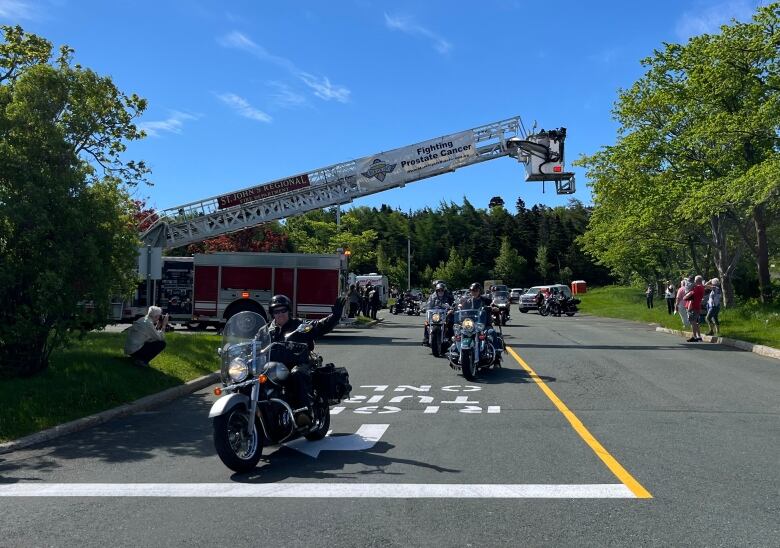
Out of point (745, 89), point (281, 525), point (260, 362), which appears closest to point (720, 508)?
point (281, 525)

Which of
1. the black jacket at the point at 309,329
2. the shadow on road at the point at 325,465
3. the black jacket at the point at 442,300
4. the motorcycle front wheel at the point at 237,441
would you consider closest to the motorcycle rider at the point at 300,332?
the black jacket at the point at 309,329

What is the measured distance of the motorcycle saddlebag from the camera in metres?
7.78

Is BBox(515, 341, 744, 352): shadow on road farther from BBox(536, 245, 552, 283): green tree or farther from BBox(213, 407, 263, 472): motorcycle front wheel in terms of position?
BBox(536, 245, 552, 283): green tree

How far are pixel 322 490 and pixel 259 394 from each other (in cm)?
130

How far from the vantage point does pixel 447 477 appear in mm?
6305

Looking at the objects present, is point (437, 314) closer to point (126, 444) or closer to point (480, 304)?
point (480, 304)

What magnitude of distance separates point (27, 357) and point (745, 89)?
2615 centimetres

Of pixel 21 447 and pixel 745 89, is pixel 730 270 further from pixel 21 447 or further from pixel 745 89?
pixel 21 447

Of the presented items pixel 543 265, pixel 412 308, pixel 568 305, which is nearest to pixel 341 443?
pixel 412 308

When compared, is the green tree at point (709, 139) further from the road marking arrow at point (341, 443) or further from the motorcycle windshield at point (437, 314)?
the road marking arrow at point (341, 443)

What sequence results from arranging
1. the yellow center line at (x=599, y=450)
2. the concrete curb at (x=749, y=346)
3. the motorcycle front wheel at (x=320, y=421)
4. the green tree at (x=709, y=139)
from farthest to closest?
the green tree at (x=709, y=139)
the concrete curb at (x=749, y=346)
the motorcycle front wheel at (x=320, y=421)
the yellow center line at (x=599, y=450)

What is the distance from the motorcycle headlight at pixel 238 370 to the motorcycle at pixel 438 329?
402 inches

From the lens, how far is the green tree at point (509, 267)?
106m

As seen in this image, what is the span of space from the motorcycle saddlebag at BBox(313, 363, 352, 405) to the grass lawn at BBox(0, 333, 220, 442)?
3513mm
